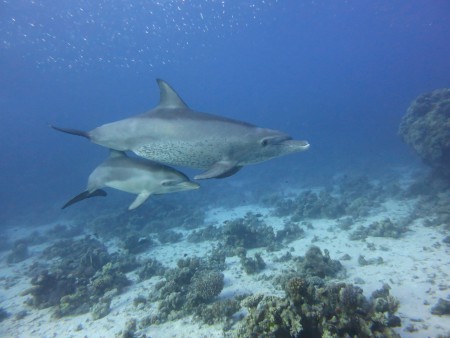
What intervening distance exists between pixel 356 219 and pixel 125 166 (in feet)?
36.1

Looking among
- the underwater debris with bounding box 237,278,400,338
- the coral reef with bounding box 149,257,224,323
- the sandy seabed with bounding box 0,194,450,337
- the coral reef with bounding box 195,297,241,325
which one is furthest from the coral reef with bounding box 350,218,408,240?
the underwater debris with bounding box 237,278,400,338

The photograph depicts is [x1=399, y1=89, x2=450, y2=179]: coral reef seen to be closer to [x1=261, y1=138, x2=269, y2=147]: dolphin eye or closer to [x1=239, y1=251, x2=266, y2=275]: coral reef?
[x1=239, y1=251, x2=266, y2=275]: coral reef

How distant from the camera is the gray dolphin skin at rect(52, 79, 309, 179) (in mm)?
4848

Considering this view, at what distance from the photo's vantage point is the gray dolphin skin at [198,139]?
485cm

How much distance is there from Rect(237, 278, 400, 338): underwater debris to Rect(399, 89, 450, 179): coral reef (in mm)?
12670

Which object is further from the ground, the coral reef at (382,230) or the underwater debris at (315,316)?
the underwater debris at (315,316)

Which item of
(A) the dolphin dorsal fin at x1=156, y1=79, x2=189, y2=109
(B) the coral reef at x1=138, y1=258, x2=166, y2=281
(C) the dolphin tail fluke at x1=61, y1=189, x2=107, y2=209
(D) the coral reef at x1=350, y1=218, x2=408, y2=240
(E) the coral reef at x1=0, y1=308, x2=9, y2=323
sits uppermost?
(A) the dolphin dorsal fin at x1=156, y1=79, x2=189, y2=109

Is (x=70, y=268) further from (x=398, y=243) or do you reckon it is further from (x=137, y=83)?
(x=137, y=83)

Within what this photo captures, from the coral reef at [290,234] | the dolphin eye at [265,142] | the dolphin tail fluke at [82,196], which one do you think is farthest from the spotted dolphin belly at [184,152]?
the coral reef at [290,234]

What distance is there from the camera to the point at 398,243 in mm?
9203

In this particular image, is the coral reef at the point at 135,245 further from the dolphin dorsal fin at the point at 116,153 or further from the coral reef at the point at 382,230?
the coral reef at the point at 382,230

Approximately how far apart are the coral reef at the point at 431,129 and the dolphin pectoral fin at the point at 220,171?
13.4 m

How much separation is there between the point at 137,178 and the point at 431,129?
1525 centimetres

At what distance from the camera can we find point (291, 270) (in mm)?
7324
